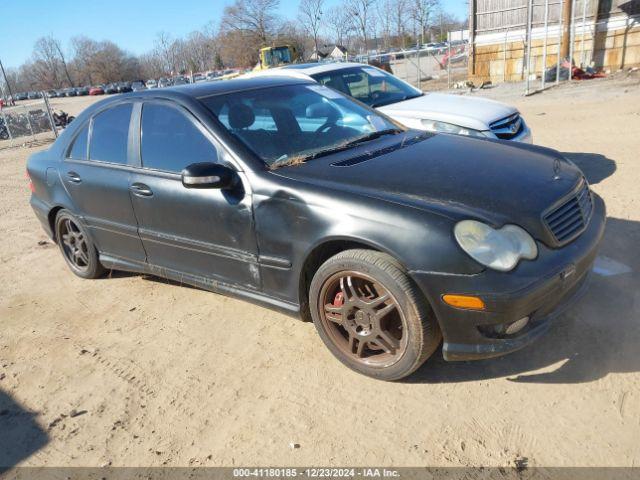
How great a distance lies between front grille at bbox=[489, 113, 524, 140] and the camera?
18.7 feet

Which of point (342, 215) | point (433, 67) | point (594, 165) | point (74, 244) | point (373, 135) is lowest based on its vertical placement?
point (433, 67)

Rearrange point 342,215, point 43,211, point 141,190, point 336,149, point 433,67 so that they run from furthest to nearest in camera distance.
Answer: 1. point 433,67
2. point 43,211
3. point 141,190
4. point 336,149
5. point 342,215

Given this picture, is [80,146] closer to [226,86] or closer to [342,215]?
[226,86]

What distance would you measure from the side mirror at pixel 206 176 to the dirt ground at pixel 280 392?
1122mm

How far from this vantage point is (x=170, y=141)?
3.55m

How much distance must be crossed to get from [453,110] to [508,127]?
25.8 inches

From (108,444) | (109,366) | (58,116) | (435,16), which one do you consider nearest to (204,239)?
(109,366)

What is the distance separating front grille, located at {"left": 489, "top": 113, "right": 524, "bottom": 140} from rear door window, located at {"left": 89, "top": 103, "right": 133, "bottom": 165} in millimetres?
3812

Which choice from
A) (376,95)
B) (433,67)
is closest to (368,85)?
(376,95)

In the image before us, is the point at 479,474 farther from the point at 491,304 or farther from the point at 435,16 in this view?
the point at 435,16

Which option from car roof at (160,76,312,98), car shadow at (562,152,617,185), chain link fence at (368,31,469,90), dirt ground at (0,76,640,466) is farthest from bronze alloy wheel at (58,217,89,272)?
chain link fence at (368,31,469,90)

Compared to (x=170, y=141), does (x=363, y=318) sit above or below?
below

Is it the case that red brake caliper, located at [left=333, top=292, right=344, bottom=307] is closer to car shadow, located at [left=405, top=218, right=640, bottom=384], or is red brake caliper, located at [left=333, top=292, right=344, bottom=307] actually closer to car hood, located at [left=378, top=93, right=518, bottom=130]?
car shadow, located at [left=405, top=218, right=640, bottom=384]

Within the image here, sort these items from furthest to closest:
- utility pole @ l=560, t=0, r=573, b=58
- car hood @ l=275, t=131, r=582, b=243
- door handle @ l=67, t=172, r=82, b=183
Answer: utility pole @ l=560, t=0, r=573, b=58, door handle @ l=67, t=172, r=82, b=183, car hood @ l=275, t=131, r=582, b=243
